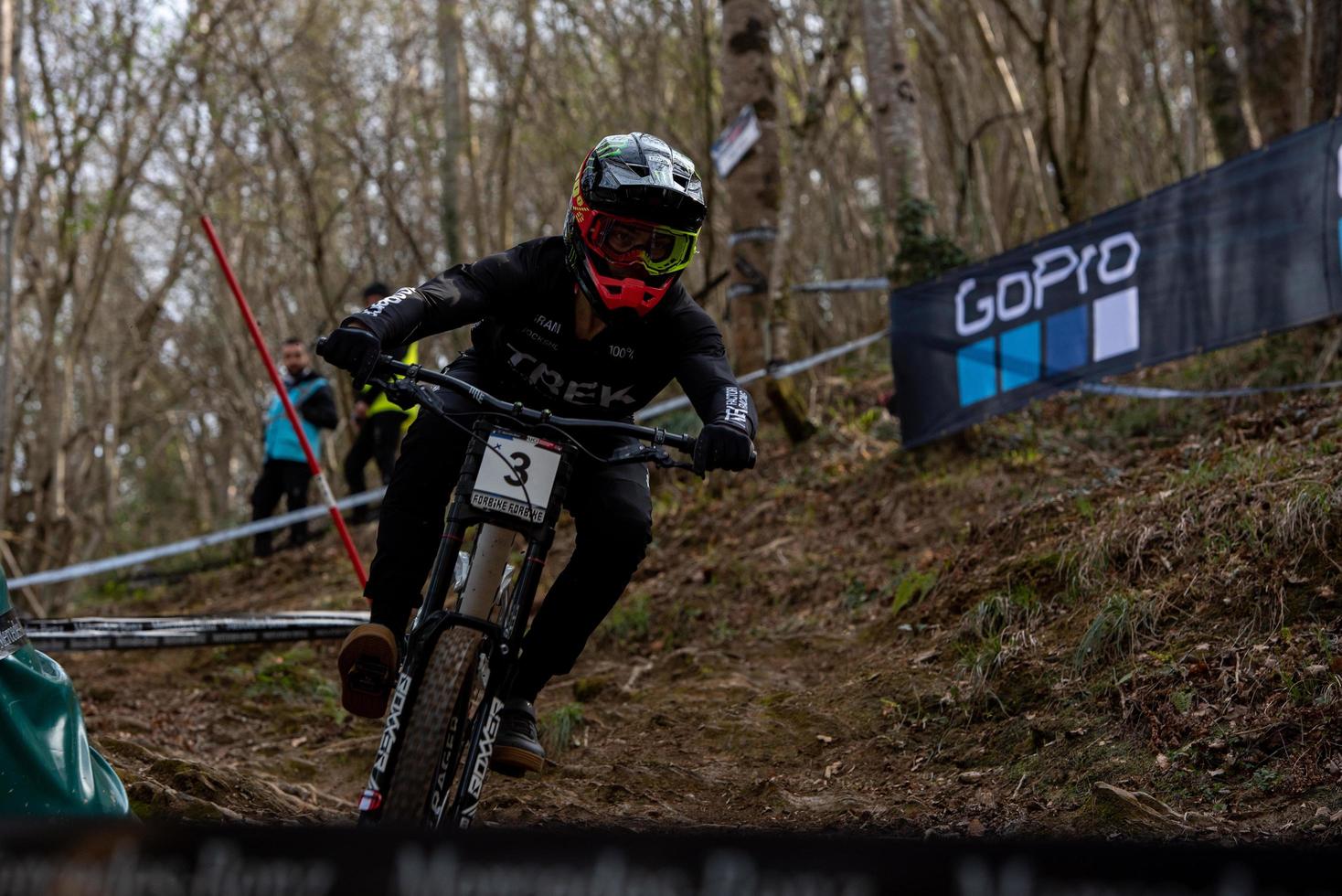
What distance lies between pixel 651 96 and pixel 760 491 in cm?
892

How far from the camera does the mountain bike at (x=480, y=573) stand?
3307 millimetres

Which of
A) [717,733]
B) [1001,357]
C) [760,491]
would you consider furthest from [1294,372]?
[717,733]

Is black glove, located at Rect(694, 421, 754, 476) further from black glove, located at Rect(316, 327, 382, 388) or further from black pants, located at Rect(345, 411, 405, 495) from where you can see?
black pants, located at Rect(345, 411, 405, 495)

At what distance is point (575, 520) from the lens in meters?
3.95

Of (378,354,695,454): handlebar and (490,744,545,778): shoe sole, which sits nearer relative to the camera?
(378,354,695,454): handlebar

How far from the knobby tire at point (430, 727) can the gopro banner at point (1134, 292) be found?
5233 millimetres

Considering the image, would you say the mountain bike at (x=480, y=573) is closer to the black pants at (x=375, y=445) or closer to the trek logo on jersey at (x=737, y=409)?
the trek logo on jersey at (x=737, y=409)

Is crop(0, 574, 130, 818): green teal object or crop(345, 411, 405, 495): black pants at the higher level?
crop(345, 411, 405, 495): black pants

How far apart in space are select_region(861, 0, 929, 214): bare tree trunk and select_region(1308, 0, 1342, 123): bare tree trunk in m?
2.64

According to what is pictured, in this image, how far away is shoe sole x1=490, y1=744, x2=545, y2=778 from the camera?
3.80 metres

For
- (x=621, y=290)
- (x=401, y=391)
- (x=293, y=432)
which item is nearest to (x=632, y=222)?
(x=621, y=290)

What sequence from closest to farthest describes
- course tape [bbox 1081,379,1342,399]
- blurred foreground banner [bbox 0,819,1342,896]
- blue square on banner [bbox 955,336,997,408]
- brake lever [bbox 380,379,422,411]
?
blurred foreground banner [bbox 0,819,1342,896] < brake lever [bbox 380,379,422,411] < course tape [bbox 1081,379,1342,399] < blue square on banner [bbox 955,336,997,408]

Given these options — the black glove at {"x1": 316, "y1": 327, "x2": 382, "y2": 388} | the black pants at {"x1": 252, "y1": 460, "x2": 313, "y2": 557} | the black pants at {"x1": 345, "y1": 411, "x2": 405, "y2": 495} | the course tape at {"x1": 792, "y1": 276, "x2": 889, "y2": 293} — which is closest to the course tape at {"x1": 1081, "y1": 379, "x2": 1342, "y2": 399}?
the course tape at {"x1": 792, "y1": 276, "x2": 889, "y2": 293}

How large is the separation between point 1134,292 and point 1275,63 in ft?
10.4
